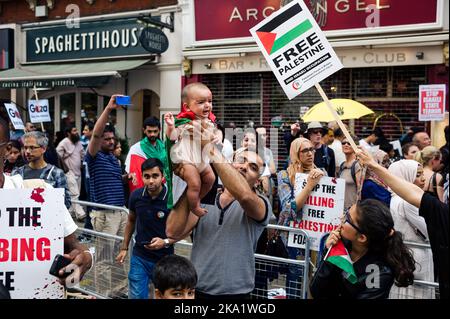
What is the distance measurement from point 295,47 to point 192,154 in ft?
4.63

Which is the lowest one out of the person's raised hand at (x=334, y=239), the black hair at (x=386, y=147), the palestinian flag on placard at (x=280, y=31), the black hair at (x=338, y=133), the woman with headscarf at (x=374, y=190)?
the person's raised hand at (x=334, y=239)

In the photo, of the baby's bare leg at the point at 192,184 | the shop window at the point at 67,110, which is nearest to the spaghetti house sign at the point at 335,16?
the shop window at the point at 67,110

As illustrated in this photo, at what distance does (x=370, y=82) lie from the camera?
12500 mm

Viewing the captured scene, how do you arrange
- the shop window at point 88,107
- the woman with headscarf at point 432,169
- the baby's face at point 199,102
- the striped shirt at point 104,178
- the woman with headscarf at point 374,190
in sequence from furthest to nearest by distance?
the shop window at point 88,107 → the striped shirt at point 104,178 → the woman with headscarf at point 432,169 → the woman with headscarf at point 374,190 → the baby's face at point 199,102

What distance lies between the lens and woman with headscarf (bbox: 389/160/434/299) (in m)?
3.93

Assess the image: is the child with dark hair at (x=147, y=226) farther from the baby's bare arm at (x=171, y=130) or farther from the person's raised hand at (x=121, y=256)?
the baby's bare arm at (x=171, y=130)

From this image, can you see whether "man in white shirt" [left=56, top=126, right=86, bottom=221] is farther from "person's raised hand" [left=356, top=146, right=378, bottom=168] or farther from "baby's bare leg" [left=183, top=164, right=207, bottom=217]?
"person's raised hand" [left=356, top=146, right=378, bottom=168]

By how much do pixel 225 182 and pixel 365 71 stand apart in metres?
10.2

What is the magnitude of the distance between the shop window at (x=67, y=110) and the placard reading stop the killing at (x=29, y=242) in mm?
15013

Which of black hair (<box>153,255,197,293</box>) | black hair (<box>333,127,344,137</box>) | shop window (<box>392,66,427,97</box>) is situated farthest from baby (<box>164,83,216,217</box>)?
shop window (<box>392,66,427,97</box>)

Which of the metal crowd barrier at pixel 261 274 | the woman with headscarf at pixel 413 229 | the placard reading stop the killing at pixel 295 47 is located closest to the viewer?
the woman with headscarf at pixel 413 229

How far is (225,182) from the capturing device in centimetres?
314

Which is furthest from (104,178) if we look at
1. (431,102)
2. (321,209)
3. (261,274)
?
(431,102)

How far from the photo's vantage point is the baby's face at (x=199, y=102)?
3.62m
